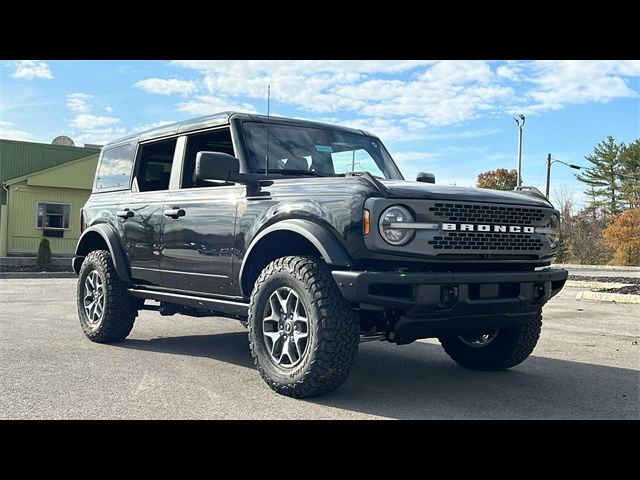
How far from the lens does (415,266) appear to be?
4422mm

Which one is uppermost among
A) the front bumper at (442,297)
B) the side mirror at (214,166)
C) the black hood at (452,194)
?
the side mirror at (214,166)

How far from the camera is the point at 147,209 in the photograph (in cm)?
632

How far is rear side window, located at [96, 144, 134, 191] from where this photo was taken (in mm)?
7062

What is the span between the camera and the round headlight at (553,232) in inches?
199

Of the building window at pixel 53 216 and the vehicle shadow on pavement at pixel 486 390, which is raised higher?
the building window at pixel 53 216

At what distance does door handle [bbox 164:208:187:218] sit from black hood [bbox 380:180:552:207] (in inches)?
79.8

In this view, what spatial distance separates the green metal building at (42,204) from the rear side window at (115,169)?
22.0 metres

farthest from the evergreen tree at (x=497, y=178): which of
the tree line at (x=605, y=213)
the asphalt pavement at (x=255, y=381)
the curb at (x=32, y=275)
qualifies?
the asphalt pavement at (x=255, y=381)

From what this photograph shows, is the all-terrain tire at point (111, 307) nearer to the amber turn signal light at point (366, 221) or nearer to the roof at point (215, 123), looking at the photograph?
the roof at point (215, 123)

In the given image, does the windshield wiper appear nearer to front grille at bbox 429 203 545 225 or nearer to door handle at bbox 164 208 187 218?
door handle at bbox 164 208 187 218

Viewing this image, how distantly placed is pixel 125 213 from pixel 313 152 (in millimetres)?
2141

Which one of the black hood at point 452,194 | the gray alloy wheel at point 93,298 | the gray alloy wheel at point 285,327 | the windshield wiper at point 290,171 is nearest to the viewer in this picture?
the black hood at point 452,194

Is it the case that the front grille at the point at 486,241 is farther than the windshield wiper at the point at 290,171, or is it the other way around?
the windshield wiper at the point at 290,171

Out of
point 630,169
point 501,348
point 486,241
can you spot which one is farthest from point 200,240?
point 630,169
